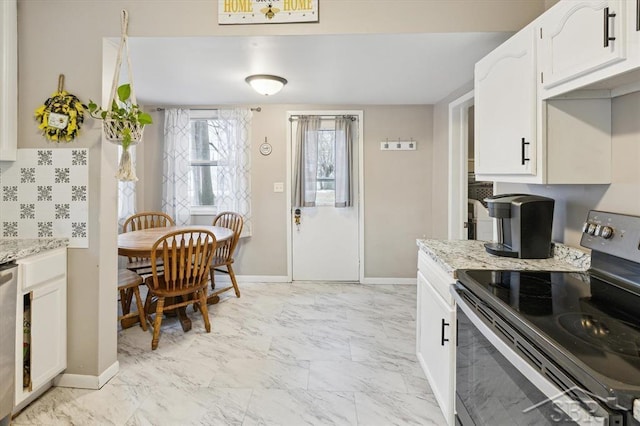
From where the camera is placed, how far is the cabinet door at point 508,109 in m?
1.50

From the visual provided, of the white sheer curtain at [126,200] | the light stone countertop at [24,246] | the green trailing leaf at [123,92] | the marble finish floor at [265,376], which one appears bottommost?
the marble finish floor at [265,376]

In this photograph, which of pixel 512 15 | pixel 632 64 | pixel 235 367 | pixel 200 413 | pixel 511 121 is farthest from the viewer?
pixel 235 367

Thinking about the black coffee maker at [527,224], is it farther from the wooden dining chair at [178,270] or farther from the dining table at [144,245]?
the dining table at [144,245]

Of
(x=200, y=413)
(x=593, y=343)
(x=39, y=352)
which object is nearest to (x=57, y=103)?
(x=39, y=352)

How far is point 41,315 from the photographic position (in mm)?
1780

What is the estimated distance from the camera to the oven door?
734 mm

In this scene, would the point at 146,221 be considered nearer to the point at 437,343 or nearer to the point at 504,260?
the point at 437,343

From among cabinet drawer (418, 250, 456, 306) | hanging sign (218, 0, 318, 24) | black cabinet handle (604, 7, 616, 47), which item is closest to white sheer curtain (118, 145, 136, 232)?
hanging sign (218, 0, 318, 24)

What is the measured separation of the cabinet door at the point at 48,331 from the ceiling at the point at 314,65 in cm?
158

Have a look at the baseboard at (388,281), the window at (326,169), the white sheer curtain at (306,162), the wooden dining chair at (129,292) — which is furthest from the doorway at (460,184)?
the wooden dining chair at (129,292)

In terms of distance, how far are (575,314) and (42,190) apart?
2661mm

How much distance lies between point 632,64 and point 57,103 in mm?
2672

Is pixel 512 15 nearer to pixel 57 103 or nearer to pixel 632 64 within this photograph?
pixel 632 64

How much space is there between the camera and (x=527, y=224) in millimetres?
1611
